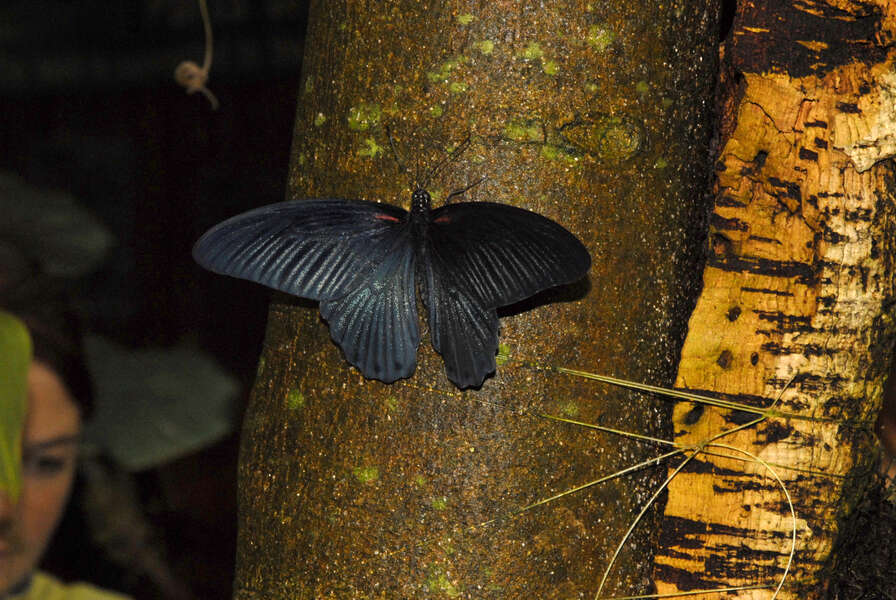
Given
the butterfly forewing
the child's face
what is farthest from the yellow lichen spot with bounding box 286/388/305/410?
the child's face

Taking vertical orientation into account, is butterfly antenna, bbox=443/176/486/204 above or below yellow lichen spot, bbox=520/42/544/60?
below

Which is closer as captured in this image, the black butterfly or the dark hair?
the black butterfly

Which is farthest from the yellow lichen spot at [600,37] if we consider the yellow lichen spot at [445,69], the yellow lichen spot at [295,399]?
the yellow lichen spot at [295,399]

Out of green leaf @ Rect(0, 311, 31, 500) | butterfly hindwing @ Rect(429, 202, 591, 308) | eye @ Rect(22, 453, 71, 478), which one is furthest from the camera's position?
eye @ Rect(22, 453, 71, 478)

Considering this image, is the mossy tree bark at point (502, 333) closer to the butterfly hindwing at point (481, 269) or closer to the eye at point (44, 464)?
the butterfly hindwing at point (481, 269)

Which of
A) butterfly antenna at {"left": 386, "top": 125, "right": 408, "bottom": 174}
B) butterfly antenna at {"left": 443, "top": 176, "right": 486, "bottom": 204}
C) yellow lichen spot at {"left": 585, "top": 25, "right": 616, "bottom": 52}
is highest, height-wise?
yellow lichen spot at {"left": 585, "top": 25, "right": 616, "bottom": 52}

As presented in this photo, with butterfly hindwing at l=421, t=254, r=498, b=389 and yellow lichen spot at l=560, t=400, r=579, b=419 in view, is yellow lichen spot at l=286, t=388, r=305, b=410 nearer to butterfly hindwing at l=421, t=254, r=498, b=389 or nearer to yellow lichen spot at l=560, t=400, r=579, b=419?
butterfly hindwing at l=421, t=254, r=498, b=389

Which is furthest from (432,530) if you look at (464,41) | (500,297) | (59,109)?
(59,109)
